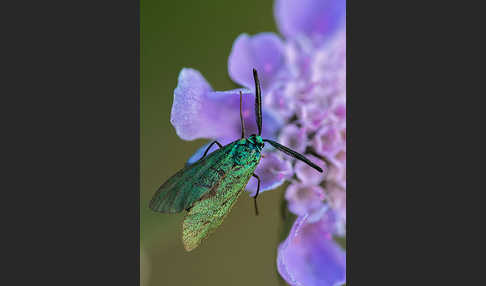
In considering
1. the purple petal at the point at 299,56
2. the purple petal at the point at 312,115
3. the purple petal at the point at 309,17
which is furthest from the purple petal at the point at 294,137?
the purple petal at the point at 309,17

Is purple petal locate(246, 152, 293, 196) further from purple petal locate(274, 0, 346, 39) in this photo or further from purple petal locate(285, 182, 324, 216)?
purple petal locate(274, 0, 346, 39)

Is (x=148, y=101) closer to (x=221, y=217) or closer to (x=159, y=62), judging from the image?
(x=159, y=62)

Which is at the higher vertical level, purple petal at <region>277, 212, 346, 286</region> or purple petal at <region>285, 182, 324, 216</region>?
purple petal at <region>285, 182, 324, 216</region>

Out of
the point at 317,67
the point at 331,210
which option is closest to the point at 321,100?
the point at 317,67

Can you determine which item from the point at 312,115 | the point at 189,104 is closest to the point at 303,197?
the point at 312,115

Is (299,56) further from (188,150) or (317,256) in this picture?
(317,256)

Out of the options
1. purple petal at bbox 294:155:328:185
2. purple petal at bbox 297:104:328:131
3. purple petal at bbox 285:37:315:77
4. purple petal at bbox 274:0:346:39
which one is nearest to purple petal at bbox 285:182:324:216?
purple petal at bbox 294:155:328:185
